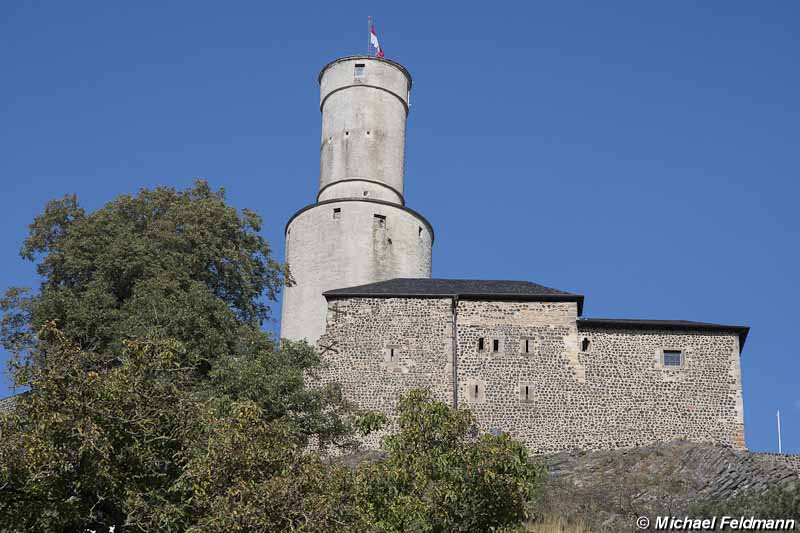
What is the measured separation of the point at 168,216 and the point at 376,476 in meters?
18.5

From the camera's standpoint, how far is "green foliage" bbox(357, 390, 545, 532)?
15938 mm

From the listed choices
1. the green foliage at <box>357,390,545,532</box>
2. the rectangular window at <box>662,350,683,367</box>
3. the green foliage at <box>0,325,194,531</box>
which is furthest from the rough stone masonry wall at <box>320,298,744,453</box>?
the green foliage at <box>0,325,194,531</box>

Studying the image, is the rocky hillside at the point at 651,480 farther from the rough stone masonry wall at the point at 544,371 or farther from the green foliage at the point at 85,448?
the green foliage at the point at 85,448

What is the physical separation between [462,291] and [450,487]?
19317 mm

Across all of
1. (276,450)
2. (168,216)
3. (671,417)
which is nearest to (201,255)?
(168,216)

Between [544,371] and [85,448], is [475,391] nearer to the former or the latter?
[544,371]

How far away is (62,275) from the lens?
105 ft

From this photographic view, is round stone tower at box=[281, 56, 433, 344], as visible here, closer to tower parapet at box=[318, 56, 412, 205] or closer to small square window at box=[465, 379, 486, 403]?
tower parapet at box=[318, 56, 412, 205]

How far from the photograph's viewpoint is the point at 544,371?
3394 centimetres

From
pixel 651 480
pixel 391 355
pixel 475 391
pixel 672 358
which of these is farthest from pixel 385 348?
pixel 651 480

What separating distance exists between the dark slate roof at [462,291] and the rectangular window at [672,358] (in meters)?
2.89

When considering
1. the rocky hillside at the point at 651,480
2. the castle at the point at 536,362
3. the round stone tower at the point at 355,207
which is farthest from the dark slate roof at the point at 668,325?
the round stone tower at the point at 355,207

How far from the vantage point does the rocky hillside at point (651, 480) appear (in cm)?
2673

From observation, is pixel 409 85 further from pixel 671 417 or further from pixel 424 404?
pixel 424 404
